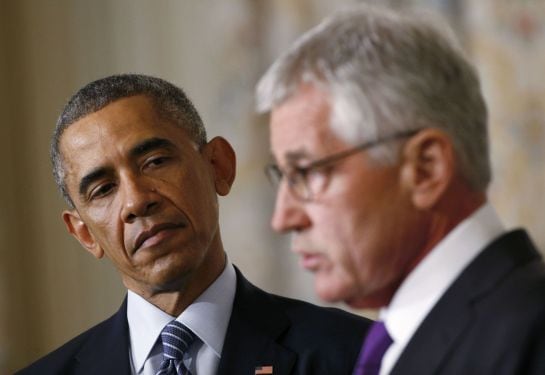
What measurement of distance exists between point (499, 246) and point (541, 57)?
276cm

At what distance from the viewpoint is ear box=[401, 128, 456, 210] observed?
189 cm

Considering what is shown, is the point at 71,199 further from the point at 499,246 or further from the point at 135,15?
the point at 135,15

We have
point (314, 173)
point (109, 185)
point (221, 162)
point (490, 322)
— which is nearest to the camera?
point (490, 322)

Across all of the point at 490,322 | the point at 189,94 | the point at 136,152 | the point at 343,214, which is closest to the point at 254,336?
the point at 136,152

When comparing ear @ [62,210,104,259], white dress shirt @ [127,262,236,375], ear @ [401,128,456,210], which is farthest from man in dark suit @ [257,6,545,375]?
ear @ [62,210,104,259]

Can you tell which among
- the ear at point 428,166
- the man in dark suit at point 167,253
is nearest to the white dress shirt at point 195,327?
the man in dark suit at point 167,253

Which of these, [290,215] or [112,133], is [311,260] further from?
[112,133]

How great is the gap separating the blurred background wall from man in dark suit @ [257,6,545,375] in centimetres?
256

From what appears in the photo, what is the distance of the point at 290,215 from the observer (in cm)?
199

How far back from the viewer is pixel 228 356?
288 cm

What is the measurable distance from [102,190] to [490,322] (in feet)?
4.63

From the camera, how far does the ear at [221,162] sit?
3100 millimetres

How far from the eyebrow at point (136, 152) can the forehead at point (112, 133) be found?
0.5 inches

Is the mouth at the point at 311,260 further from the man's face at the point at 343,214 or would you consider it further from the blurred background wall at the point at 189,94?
the blurred background wall at the point at 189,94
